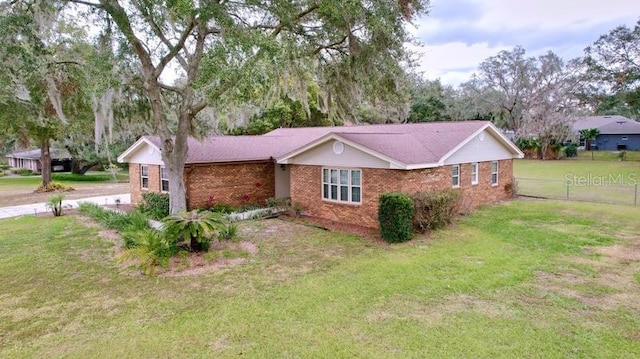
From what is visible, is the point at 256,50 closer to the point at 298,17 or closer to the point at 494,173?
the point at 298,17

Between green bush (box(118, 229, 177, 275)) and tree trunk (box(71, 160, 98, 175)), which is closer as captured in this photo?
green bush (box(118, 229, 177, 275))

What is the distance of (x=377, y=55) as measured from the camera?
1227 cm

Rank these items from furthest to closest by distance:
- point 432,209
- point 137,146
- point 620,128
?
point 620,128
point 137,146
point 432,209

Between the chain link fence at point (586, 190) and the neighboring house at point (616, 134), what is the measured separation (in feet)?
77.9

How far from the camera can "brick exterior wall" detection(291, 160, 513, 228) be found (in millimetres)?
13023

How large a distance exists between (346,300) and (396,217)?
4451mm

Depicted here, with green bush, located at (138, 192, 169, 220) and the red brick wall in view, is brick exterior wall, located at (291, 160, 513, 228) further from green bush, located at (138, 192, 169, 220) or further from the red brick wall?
green bush, located at (138, 192, 169, 220)

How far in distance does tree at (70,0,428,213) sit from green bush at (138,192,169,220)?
2255 millimetres

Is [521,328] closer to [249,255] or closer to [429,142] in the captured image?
[249,255]

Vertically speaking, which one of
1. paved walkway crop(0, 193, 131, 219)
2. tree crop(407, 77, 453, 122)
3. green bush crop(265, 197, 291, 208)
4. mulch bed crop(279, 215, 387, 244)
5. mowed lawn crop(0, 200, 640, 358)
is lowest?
mowed lawn crop(0, 200, 640, 358)

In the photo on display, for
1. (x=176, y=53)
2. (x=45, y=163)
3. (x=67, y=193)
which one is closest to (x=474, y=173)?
(x=176, y=53)

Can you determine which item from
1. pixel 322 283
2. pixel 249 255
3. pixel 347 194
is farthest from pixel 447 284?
pixel 347 194

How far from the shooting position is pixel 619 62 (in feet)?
110

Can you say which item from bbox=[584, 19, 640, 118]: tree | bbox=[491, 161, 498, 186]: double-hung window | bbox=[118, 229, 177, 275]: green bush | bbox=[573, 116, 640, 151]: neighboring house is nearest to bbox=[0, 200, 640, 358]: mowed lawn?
bbox=[118, 229, 177, 275]: green bush
